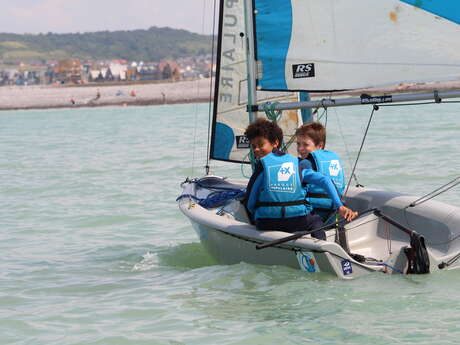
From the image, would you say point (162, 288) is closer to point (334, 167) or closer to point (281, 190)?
point (281, 190)

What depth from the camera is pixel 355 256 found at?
6.34 metres

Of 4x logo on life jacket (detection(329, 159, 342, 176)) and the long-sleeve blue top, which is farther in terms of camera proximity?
4x logo on life jacket (detection(329, 159, 342, 176))

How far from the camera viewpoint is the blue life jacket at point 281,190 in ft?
19.8

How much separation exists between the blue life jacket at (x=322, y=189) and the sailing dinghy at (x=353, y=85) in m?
0.21

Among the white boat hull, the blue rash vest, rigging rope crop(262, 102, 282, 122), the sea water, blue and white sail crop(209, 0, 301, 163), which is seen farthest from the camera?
blue and white sail crop(209, 0, 301, 163)

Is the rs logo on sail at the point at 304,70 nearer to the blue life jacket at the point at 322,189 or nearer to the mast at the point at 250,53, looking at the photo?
the mast at the point at 250,53

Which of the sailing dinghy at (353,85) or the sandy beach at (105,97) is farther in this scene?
the sandy beach at (105,97)

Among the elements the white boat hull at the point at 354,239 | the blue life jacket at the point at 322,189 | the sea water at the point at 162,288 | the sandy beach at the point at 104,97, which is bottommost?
the sandy beach at the point at 104,97

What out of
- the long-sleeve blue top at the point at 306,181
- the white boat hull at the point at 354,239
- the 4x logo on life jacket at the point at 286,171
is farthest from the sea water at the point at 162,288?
the 4x logo on life jacket at the point at 286,171

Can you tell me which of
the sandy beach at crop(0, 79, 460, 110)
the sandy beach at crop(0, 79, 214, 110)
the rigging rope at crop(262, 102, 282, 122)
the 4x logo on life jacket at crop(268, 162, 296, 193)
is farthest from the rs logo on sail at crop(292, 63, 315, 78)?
the sandy beach at crop(0, 79, 460, 110)

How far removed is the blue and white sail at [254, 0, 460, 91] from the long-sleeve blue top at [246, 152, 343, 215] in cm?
105

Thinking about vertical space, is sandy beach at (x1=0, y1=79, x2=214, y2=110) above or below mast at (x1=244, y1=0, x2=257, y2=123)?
below

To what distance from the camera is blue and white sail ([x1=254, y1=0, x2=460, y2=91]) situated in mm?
6473

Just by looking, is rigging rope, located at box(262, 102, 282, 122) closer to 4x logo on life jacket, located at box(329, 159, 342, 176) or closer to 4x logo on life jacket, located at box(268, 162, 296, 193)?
4x logo on life jacket, located at box(329, 159, 342, 176)
